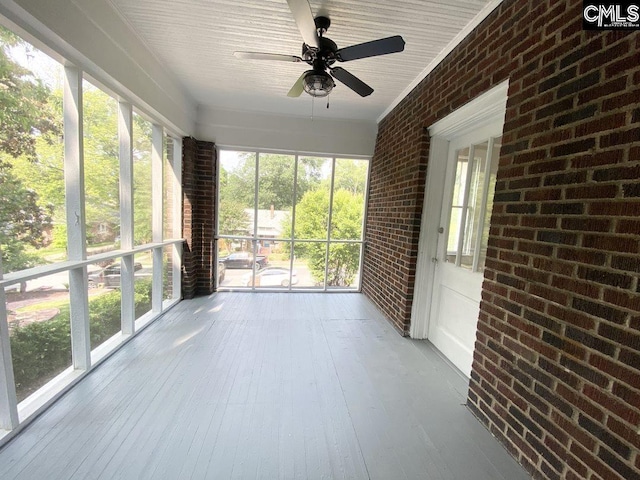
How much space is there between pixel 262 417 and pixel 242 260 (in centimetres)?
294

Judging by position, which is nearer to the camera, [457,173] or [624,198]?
[624,198]

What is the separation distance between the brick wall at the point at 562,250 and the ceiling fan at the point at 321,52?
782 mm

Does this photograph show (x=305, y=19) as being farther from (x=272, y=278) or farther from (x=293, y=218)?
(x=272, y=278)

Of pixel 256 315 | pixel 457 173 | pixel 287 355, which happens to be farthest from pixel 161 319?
pixel 457 173

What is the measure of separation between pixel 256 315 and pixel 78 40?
112 inches

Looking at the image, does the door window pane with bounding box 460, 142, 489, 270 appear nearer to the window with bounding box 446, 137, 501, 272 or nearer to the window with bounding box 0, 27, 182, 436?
the window with bounding box 446, 137, 501, 272

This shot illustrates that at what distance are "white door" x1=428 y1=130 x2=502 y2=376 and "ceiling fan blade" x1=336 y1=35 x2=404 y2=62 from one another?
1.01 meters

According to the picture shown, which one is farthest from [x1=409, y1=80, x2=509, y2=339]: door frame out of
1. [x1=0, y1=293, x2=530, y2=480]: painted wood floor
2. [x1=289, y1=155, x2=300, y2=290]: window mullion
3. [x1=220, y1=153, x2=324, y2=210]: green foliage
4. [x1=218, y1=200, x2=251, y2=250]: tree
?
[x1=218, y1=200, x2=251, y2=250]: tree

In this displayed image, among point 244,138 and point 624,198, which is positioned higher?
point 244,138

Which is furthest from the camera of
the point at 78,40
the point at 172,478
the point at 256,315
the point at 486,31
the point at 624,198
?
the point at 256,315

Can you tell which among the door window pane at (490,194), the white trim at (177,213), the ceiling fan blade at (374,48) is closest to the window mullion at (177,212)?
the white trim at (177,213)

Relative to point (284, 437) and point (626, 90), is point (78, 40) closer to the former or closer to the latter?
point (284, 437)

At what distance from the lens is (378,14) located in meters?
1.93

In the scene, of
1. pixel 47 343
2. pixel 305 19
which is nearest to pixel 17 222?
pixel 47 343
